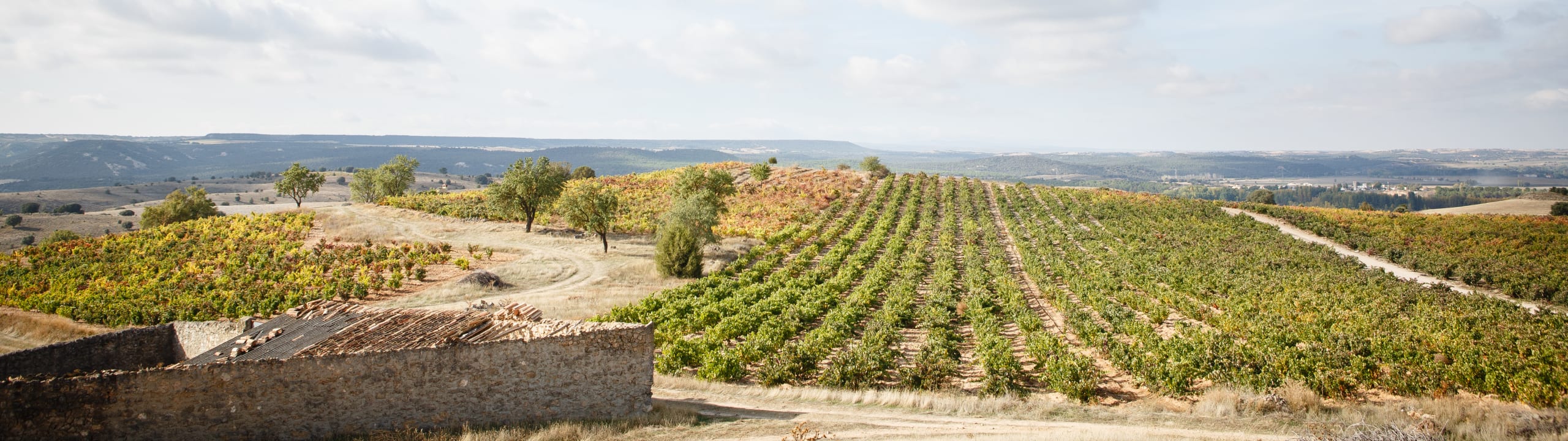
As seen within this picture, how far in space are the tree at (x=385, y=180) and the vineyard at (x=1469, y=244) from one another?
83533 mm

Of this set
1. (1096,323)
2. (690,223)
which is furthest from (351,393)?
(690,223)

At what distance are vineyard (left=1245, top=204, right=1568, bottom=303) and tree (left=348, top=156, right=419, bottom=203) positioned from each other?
83533 millimetres

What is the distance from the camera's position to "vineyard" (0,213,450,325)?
25641mm

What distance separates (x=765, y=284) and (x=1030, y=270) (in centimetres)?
1434

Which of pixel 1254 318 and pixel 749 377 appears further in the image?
pixel 1254 318

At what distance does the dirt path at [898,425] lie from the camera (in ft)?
37.8

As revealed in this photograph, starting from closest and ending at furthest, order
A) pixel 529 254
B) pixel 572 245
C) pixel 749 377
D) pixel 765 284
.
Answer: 1. pixel 749 377
2. pixel 765 284
3. pixel 529 254
4. pixel 572 245

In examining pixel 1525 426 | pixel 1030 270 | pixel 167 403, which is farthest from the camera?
pixel 1030 270

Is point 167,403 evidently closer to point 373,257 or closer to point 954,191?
point 373,257

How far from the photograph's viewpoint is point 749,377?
1739cm

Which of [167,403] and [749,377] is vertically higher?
[167,403]

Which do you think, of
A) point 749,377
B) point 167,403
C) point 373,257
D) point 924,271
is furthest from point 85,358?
point 924,271

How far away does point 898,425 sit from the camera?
12594 millimetres

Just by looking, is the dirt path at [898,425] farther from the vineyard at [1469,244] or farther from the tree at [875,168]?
the tree at [875,168]
